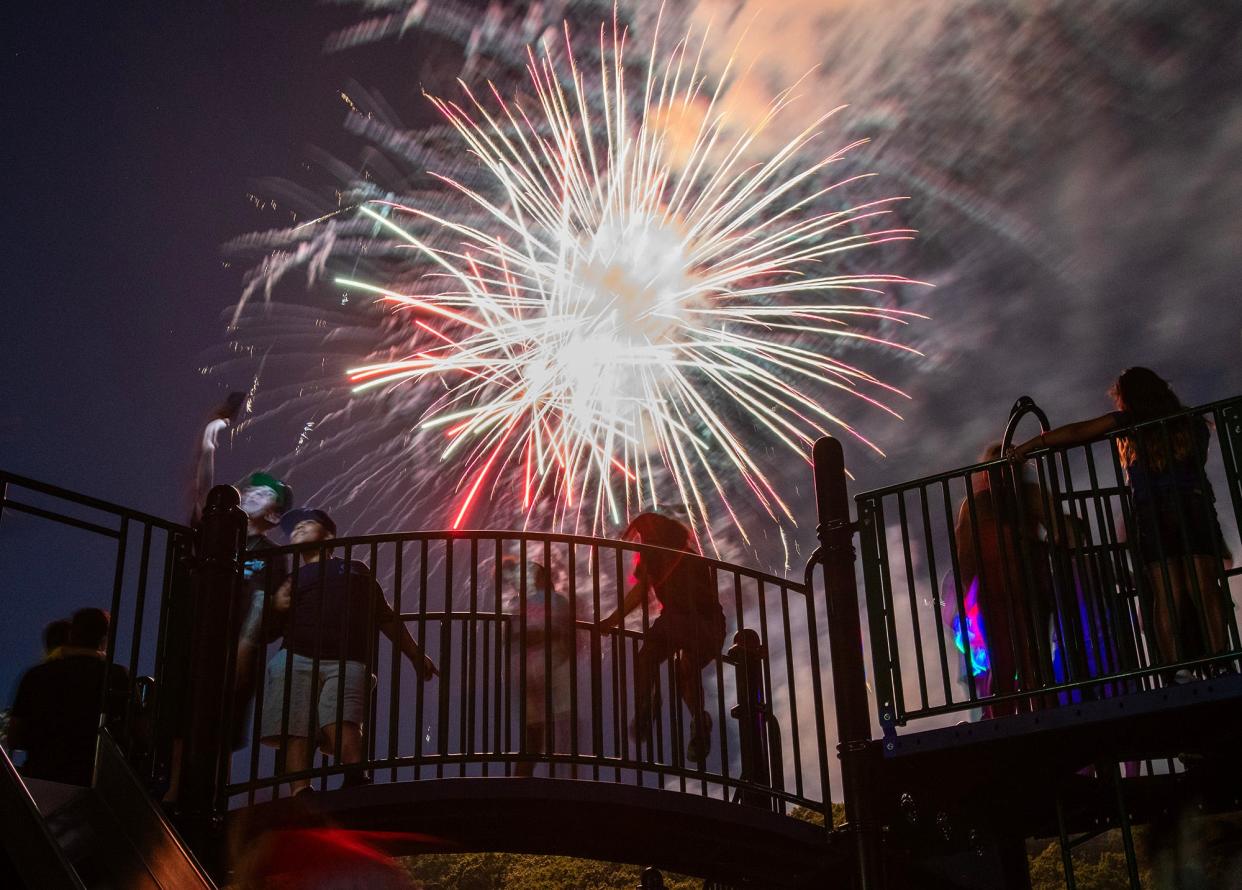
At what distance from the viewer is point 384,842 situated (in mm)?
6797

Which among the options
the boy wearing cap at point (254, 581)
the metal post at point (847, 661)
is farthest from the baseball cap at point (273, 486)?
the metal post at point (847, 661)

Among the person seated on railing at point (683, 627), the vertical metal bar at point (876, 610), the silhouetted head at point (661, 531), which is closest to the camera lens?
the vertical metal bar at point (876, 610)

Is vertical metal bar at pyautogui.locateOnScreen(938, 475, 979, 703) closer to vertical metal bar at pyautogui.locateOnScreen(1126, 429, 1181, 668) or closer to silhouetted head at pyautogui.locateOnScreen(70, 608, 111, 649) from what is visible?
vertical metal bar at pyautogui.locateOnScreen(1126, 429, 1181, 668)

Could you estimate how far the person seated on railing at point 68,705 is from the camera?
6.03 meters

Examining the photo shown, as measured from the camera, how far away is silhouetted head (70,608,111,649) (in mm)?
6625

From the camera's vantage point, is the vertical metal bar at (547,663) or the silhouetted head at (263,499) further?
the silhouetted head at (263,499)

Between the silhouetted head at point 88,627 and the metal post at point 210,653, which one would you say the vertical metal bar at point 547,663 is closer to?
the metal post at point 210,653

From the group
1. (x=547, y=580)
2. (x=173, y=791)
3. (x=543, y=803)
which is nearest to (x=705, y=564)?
(x=547, y=580)

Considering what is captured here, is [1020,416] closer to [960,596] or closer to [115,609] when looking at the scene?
[960,596]

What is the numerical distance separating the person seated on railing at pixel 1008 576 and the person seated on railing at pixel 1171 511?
42 cm

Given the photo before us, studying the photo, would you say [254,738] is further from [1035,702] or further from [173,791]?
[1035,702]

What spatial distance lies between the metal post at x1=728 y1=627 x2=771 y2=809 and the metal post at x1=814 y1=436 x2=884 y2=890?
A: 34.9 inches

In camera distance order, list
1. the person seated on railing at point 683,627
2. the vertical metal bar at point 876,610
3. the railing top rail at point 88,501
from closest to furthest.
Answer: the railing top rail at point 88,501, the vertical metal bar at point 876,610, the person seated on railing at point 683,627

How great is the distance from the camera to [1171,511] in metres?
6.53
